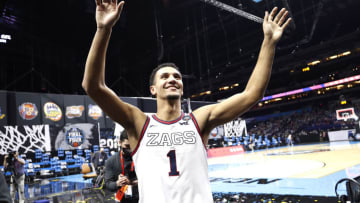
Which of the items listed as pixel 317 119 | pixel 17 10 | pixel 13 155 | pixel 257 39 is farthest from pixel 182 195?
pixel 317 119

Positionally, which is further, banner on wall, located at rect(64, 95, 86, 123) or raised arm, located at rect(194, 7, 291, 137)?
banner on wall, located at rect(64, 95, 86, 123)

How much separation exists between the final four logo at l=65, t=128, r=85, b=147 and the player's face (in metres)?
15.6

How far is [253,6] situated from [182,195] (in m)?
11.0

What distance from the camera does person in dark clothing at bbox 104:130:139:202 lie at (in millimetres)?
3311

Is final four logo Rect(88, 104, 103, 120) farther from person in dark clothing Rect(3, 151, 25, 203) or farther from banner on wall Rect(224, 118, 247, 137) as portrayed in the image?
person in dark clothing Rect(3, 151, 25, 203)

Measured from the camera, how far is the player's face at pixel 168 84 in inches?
63.9

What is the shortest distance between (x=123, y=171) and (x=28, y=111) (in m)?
13.6

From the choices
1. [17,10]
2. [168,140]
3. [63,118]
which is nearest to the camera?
[168,140]

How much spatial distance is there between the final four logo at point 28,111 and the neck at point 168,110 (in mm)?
15368

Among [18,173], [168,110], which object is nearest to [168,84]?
[168,110]

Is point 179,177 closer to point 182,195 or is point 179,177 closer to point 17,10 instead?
point 182,195

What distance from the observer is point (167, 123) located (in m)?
1.57

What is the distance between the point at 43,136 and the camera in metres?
14.9

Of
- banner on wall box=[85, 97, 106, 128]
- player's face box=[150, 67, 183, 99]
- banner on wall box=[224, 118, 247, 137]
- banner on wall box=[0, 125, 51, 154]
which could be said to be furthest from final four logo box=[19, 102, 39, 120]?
player's face box=[150, 67, 183, 99]
